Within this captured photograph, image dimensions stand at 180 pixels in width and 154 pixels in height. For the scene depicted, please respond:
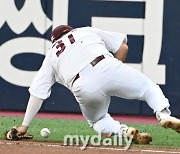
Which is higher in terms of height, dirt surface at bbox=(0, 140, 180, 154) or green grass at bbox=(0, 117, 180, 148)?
dirt surface at bbox=(0, 140, 180, 154)

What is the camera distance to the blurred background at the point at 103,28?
12.8 metres

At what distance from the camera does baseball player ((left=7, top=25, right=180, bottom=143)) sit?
286 inches

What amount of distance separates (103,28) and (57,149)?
5.38m

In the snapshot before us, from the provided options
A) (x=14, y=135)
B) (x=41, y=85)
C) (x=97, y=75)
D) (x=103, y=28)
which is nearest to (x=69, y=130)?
(x=14, y=135)

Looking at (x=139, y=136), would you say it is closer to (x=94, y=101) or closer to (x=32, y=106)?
(x=94, y=101)

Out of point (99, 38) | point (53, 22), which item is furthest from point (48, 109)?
point (99, 38)

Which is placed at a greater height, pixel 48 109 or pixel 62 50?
pixel 62 50

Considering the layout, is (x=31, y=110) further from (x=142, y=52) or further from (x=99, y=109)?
(x=142, y=52)

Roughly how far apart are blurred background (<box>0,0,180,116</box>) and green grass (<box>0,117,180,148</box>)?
1516 mm

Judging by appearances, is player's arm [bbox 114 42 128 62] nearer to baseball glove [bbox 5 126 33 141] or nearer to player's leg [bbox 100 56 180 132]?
player's leg [bbox 100 56 180 132]

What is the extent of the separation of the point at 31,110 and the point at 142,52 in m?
4.88

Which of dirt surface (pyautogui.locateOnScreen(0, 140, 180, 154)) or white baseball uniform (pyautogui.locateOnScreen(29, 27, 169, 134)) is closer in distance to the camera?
white baseball uniform (pyautogui.locateOnScreen(29, 27, 169, 134))

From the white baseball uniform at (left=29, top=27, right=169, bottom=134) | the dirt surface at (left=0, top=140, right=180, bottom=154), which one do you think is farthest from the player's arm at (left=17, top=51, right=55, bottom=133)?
the dirt surface at (left=0, top=140, right=180, bottom=154)

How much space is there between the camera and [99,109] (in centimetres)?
760
